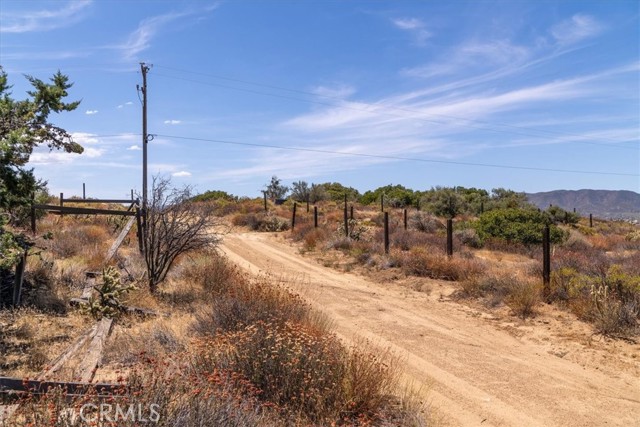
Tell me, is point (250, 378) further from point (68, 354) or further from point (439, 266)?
point (439, 266)

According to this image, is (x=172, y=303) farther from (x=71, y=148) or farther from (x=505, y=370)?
(x=505, y=370)

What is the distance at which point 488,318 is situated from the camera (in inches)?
403

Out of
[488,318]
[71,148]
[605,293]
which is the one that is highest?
[71,148]

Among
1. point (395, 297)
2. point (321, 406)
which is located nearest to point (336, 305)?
point (395, 297)

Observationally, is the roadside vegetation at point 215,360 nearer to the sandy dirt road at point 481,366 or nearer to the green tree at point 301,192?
the sandy dirt road at point 481,366

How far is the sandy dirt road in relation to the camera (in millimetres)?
5703

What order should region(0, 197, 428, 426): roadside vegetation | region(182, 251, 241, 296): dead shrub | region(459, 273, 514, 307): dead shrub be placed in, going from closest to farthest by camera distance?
region(0, 197, 428, 426): roadside vegetation → region(182, 251, 241, 296): dead shrub → region(459, 273, 514, 307): dead shrub

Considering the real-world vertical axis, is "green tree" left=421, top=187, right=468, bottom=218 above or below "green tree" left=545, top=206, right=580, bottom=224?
above

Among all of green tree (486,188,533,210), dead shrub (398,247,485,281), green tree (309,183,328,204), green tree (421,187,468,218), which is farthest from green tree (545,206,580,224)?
dead shrub (398,247,485,281)

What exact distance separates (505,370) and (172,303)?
259 inches

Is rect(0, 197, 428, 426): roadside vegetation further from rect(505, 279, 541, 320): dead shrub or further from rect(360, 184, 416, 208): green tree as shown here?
rect(360, 184, 416, 208): green tree

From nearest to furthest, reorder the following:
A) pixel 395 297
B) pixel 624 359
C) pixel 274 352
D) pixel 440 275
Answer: pixel 274 352
pixel 624 359
pixel 395 297
pixel 440 275

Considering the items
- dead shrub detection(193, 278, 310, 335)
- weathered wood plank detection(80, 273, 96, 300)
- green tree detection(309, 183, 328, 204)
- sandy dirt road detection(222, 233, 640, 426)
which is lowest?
sandy dirt road detection(222, 233, 640, 426)

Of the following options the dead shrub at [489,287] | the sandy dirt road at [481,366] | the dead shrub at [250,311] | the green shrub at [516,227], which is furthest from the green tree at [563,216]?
the dead shrub at [250,311]
